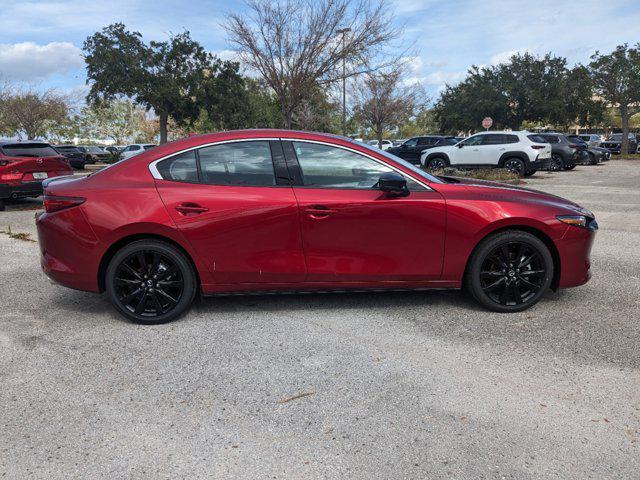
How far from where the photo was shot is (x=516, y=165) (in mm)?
18891

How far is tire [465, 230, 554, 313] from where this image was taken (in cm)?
431

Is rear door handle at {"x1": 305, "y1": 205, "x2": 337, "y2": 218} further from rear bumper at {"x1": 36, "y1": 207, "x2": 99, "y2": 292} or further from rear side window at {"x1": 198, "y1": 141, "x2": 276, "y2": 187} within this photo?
rear bumper at {"x1": 36, "y1": 207, "x2": 99, "y2": 292}

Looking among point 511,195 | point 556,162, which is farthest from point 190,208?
point 556,162

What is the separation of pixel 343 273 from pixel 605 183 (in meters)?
16.5

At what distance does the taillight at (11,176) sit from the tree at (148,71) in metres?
21.4

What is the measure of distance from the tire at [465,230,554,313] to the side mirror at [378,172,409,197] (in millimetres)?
825

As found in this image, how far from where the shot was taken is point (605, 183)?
17.6m

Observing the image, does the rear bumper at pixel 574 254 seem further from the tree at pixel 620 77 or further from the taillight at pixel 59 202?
the tree at pixel 620 77

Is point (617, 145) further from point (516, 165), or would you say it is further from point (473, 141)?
point (473, 141)

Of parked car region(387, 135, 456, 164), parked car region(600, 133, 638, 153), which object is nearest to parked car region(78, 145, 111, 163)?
parked car region(387, 135, 456, 164)

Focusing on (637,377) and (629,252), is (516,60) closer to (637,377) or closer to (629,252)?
(629,252)

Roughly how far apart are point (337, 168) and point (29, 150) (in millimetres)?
9397

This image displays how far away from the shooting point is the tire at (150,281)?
4.13m

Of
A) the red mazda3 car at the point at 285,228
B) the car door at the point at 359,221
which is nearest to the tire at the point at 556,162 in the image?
the red mazda3 car at the point at 285,228
